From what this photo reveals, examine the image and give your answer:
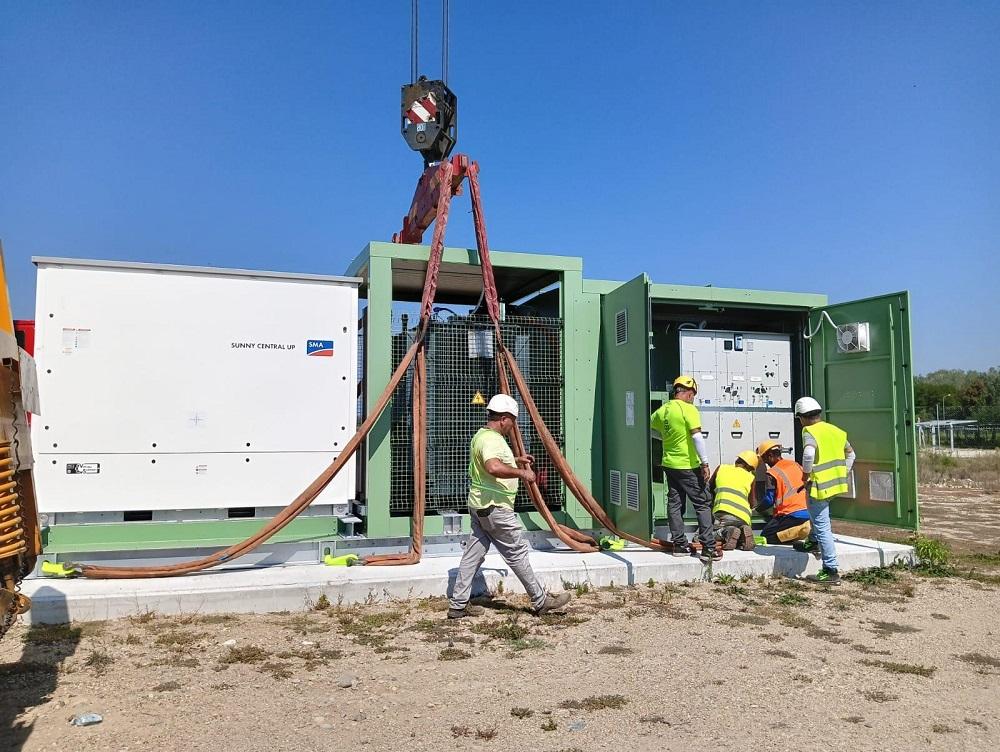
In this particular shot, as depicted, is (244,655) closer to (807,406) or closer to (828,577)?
(828,577)

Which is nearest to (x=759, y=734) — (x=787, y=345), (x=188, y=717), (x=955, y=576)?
(x=188, y=717)

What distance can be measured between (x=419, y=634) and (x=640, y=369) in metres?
3.39

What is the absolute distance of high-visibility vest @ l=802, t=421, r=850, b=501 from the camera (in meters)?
7.14

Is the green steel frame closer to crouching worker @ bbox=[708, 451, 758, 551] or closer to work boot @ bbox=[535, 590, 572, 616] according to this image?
crouching worker @ bbox=[708, 451, 758, 551]

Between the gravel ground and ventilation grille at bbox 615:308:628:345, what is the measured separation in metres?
2.69

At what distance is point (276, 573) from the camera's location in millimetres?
6660

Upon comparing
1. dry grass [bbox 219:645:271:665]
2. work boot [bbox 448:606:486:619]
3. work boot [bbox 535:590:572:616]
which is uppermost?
work boot [bbox 535:590:572:616]

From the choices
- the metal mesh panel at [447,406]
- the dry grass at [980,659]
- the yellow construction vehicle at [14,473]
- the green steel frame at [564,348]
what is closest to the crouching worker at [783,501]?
the green steel frame at [564,348]

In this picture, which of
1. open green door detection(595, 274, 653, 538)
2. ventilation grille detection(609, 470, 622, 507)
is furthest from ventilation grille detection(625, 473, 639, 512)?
ventilation grille detection(609, 470, 622, 507)

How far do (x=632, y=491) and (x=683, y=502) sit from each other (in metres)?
0.53

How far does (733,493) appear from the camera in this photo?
809 centimetres

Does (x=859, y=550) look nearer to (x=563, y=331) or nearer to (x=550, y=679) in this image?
(x=563, y=331)

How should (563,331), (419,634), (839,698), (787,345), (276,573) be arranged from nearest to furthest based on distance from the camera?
(839,698)
(419,634)
(276,573)
(563,331)
(787,345)

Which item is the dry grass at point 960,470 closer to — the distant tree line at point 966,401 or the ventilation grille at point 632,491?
the distant tree line at point 966,401
